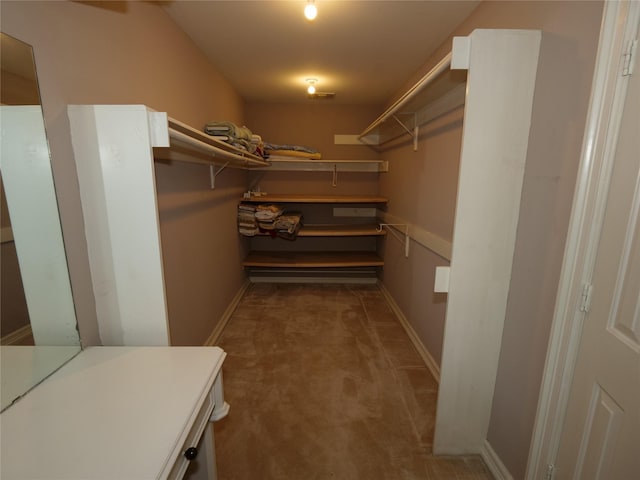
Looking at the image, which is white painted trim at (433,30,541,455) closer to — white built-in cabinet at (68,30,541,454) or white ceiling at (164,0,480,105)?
white built-in cabinet at (68,30,541,454)

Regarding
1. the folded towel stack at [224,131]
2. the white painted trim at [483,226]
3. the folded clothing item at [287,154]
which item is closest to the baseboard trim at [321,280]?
the folded clothing item at [287,154]

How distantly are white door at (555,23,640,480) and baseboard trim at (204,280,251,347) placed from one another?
224cm

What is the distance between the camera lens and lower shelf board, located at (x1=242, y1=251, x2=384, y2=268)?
11.2 ft

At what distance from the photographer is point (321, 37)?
193cm

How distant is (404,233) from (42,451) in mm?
2600

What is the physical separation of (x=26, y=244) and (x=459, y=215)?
5.09 feet

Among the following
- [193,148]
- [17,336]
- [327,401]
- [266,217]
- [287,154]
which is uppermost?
[287,154]

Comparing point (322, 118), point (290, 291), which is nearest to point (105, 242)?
point (290, 291)

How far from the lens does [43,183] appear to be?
0.92 m

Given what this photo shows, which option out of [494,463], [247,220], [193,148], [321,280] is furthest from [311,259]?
[494,463]

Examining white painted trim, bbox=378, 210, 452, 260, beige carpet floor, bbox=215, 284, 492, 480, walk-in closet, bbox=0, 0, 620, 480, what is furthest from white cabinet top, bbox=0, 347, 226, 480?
white painted trim, bbox=378, 210, 452, 260

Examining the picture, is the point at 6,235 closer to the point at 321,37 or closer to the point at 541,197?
the point at 541,197

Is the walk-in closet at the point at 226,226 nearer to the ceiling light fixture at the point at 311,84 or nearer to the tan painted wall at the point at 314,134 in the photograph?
the ceiling light fixture at the point at 311,84

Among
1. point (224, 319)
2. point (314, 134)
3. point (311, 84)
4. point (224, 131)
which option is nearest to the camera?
point (224, 131)
